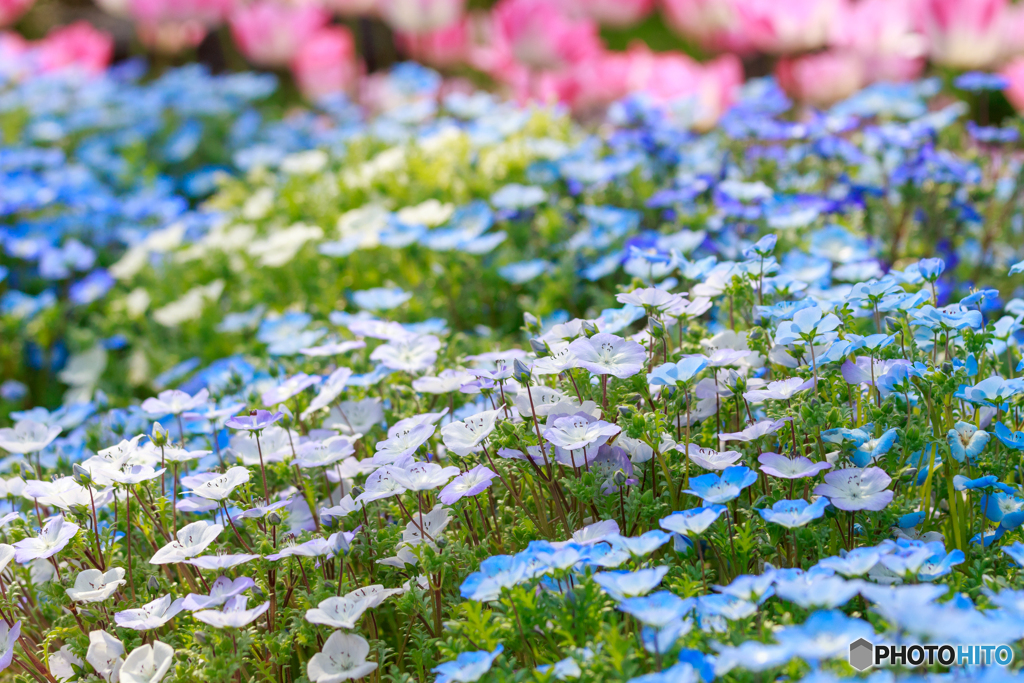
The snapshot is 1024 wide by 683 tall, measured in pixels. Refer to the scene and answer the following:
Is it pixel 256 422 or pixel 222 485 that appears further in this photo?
pixel 256 422

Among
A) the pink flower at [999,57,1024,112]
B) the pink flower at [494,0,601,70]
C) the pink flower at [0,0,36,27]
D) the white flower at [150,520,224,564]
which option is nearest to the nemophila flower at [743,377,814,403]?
the white flower at [150,520,224,564]

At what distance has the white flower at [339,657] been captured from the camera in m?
1.19

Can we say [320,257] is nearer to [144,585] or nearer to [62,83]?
[144,585]

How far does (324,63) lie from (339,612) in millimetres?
3804

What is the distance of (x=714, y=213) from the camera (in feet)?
7.75

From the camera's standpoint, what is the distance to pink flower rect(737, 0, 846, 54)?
11.1ft

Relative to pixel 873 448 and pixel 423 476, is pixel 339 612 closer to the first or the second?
pixel 423 476

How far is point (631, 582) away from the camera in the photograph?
1.02 metres

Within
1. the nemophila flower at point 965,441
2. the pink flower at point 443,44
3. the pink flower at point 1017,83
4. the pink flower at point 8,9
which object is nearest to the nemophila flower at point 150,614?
the nemophila flower at point 965,441

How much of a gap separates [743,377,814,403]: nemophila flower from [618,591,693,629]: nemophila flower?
42 cm

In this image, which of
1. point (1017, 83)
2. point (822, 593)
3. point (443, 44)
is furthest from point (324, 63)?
point (822, 593)

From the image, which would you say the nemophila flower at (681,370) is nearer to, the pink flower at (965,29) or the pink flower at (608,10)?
the pink flower at (965,29)

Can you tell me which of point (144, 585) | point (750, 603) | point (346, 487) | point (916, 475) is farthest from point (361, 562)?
point (916, 475)

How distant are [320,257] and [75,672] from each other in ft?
5.25
